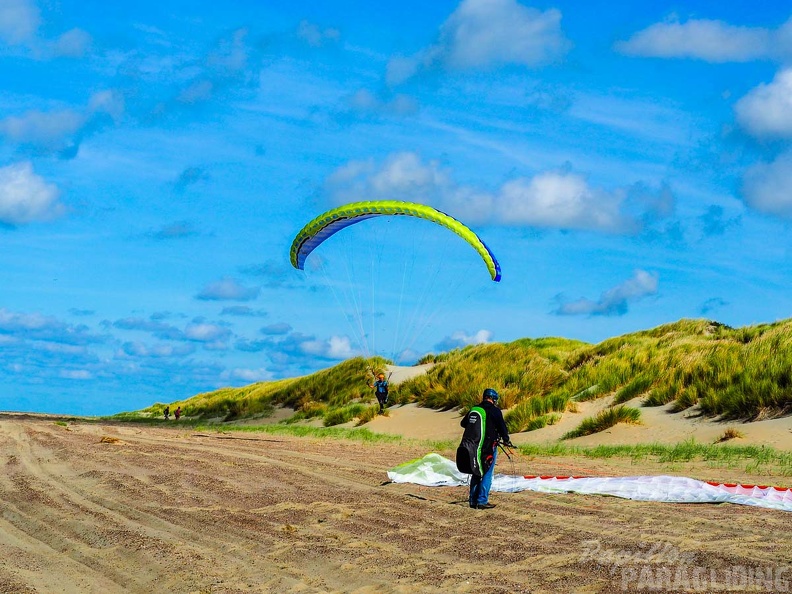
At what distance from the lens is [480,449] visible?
39.5 feet

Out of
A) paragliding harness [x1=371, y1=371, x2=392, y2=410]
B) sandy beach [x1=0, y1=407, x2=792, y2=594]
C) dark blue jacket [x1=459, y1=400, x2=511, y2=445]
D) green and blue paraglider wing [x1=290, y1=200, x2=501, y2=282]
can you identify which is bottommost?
sandy beach [x1=0, y1=407, x2=792, y2=594]

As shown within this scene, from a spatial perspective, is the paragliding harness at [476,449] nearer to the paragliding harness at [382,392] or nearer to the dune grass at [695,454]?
the dune grass at [695,454]

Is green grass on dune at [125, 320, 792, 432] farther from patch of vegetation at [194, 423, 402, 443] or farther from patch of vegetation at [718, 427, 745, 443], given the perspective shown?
patch of vegetation at [194, 423, 402, 443]

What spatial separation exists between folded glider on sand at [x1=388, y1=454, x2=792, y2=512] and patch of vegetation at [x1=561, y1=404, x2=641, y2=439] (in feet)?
30.5

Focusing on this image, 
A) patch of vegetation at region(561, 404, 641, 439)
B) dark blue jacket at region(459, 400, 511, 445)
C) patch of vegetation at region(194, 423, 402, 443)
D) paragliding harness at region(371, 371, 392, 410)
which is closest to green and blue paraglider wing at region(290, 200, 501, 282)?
patch of vegetation at region(561, 404, 641, 439)

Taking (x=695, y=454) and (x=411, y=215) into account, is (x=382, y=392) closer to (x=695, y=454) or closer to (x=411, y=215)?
(x=411, y=215)

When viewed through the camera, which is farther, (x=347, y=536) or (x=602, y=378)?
(x=602, y=378)

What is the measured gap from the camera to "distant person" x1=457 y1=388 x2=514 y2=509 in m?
11.9

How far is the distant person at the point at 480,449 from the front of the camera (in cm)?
1194

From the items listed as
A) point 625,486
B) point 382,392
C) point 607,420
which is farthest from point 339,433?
point 625,486

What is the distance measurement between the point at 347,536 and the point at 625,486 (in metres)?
5.04

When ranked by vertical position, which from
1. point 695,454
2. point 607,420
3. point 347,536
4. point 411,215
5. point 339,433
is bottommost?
point 347,536

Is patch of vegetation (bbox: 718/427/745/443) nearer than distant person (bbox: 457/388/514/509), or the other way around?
distant person (bbox: 457/388/514/509)

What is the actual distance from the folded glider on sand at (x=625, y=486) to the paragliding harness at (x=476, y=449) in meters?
1.85
